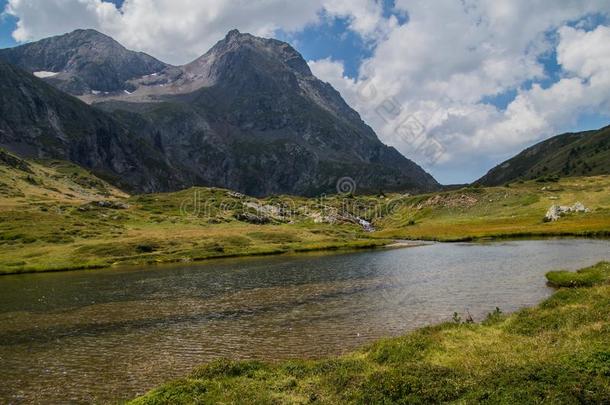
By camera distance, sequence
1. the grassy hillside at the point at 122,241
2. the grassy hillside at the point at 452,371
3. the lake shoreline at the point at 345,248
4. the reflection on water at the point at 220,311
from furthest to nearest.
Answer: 1. the grassy hillside at the point at 122,241
2. the lake shoreline at the point at 345,248
3. the reflection on water at the point at 220,311
4. the grassy hillside at the point at 452,371

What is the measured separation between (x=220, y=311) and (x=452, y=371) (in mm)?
35475

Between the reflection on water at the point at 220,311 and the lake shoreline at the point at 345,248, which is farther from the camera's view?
the lake shoreline at the point at 345,248

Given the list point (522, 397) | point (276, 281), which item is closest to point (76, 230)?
point (276, 281)

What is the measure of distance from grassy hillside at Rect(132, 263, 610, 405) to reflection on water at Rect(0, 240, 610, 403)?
6467 millimetres

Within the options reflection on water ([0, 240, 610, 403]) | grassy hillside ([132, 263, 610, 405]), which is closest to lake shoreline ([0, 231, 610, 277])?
reflection on water ([0, 240, 610, 403])

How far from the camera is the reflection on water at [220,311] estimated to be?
34.9m

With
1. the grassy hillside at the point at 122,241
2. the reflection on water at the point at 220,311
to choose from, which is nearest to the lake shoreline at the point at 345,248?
the grassy hillside at the point at 122,241

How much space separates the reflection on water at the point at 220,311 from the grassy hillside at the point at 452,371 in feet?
21.2

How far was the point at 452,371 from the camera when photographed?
2398 centimetres

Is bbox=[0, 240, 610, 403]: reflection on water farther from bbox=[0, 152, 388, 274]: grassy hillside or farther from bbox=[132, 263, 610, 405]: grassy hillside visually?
bbox=[0, 152, 388, 274]: grassy hillside

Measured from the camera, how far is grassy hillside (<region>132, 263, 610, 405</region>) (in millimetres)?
20906

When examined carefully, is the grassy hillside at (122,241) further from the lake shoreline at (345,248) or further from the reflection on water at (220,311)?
the reflection on water at (220,311)

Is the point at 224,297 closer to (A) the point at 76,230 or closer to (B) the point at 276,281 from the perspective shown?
(B) the point at 276,281

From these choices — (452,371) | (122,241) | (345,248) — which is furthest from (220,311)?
(122,241)
